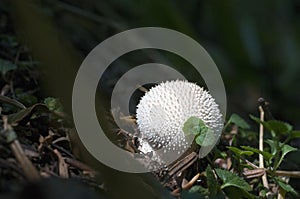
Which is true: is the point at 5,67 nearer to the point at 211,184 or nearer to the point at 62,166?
the point at 62,166

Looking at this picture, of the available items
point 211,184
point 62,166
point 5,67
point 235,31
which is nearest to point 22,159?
point 62,166

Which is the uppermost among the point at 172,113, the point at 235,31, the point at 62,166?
the point at 235,31

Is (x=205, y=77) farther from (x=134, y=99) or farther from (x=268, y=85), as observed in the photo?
(x=268, y=85)

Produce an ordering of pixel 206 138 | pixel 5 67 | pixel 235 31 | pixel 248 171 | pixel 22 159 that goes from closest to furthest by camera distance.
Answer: pixel 22 159 → pixel 206 138 → pixel 248 171 → pixel 5 67 → pixel 235 31

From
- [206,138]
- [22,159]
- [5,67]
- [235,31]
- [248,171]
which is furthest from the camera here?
[235,31]

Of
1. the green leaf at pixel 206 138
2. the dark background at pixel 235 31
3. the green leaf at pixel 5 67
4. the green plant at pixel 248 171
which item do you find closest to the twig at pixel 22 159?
the green plant at pixel 248 171

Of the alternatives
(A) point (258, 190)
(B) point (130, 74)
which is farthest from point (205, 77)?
(A) point (258, 190)

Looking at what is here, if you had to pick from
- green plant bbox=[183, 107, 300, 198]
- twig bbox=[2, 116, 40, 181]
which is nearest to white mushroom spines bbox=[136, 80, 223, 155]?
green plant bbox=[183, 107, 300, 198]
